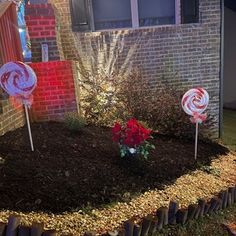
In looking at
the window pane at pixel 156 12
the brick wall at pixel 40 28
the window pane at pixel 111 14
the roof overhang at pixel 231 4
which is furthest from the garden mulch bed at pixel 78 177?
the roof overhang at pixel 231 4

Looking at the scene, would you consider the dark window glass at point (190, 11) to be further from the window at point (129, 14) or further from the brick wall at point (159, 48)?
the brick wall at point (159, 48)

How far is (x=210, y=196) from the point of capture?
4141 millimetres

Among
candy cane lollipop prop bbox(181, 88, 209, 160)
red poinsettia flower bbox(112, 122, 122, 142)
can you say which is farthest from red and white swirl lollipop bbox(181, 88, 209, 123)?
red poinsettia flower bbox(112, 122, 122, 142)

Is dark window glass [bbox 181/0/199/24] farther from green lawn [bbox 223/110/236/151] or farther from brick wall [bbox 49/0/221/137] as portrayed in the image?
green lawn [bbox 223/110/236/151]

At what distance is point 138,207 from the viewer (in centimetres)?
360

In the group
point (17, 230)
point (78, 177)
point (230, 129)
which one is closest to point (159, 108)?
point (78, 177)

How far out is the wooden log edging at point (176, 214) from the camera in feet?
9.87

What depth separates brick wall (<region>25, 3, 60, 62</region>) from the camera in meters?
5.64

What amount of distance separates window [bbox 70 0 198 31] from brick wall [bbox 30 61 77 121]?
5.26ft

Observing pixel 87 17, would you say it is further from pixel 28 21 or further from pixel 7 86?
pixel 7 86

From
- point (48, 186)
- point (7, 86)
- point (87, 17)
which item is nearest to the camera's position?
point (48, 186)

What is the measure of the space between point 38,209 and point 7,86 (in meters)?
1.56

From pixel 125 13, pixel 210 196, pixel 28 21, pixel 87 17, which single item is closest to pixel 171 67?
pixel 125 13

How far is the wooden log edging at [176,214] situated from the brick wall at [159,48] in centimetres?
347
